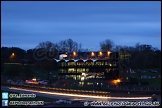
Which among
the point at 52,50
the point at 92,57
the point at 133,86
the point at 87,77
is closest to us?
the point at 133,86

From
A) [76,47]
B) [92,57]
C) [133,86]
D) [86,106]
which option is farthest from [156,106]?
[76,47]

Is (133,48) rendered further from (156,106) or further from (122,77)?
(156,106)

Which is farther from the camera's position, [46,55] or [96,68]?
[46,55]

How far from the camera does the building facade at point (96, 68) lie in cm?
6556

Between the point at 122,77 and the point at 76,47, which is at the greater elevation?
the point at 76,47

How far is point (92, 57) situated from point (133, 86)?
16.9 metres

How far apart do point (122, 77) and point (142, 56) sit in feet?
36.4

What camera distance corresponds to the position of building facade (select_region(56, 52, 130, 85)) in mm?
65562

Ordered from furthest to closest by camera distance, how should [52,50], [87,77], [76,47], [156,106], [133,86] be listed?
[76,47]
[52,50]
[87,77]
[133,86]
[156,106]

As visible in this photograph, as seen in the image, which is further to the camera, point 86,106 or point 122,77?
point 122,77

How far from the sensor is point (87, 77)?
65500mm

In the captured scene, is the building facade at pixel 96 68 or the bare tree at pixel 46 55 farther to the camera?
the bare tree at pixel 46 55

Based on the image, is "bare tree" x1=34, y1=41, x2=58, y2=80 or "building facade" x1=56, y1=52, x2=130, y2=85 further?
"bare tree" x1=34, y1=41, x2=58, y2=80

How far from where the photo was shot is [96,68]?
6731 cm
